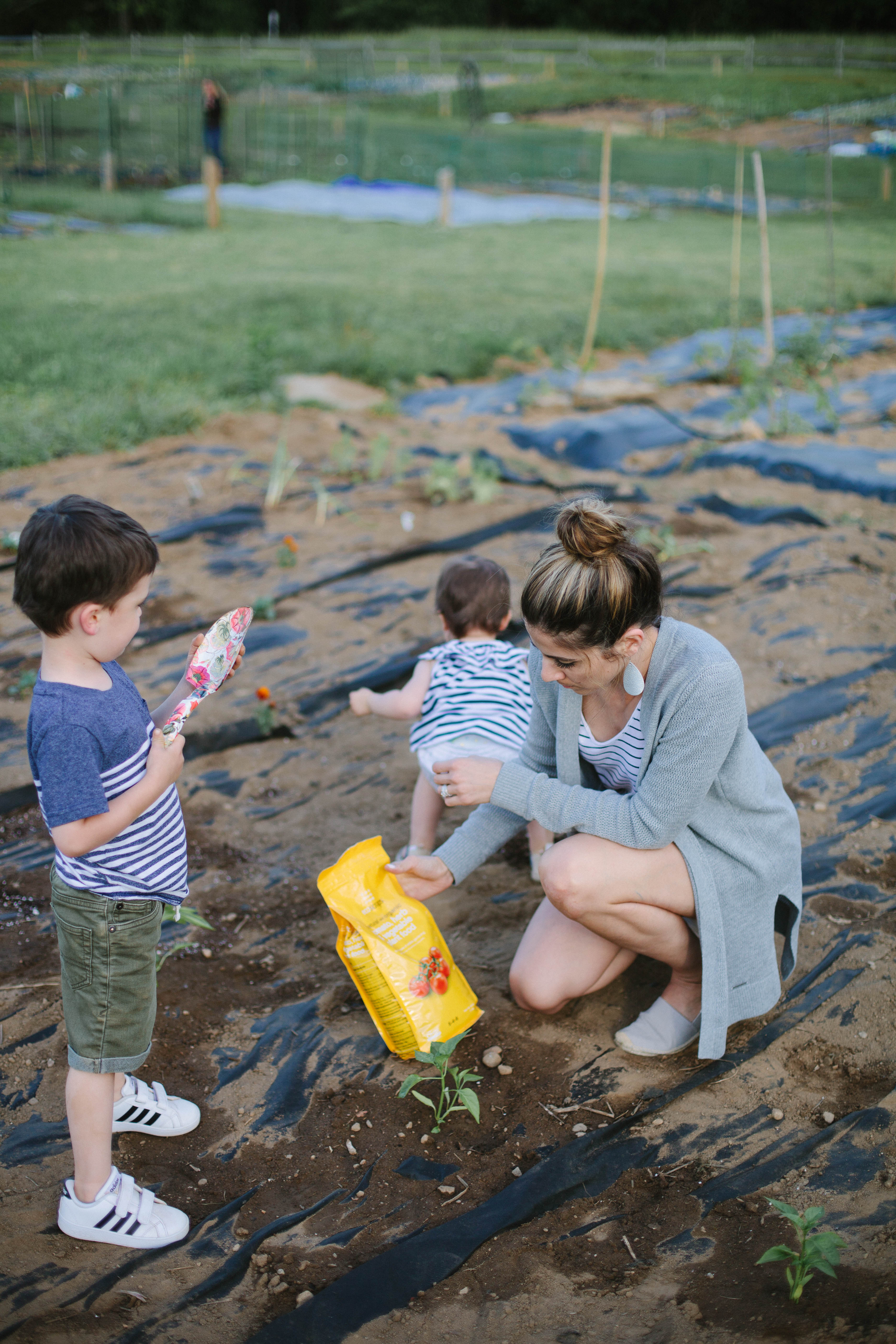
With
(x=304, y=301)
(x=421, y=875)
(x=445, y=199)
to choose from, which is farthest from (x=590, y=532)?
(x=445, y=199)

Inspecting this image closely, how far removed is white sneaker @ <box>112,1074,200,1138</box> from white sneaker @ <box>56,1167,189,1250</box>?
16 cm

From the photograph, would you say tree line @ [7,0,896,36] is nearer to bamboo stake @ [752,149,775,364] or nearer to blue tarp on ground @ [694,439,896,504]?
bamboo stake @ [752,149,775,364]

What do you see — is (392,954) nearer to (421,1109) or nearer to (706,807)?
(421,1109)

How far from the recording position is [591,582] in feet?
5.83

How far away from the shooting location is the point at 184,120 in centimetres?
1894

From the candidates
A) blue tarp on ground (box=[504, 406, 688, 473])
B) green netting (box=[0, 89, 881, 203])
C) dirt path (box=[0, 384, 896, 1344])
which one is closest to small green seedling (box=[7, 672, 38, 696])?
dirt path (box=[0, 384, 896, 1344])

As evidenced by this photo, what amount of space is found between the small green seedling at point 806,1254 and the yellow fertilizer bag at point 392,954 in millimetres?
769

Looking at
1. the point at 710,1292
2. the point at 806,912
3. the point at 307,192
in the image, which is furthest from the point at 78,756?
the point at 307,192

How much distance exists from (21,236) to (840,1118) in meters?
13.4

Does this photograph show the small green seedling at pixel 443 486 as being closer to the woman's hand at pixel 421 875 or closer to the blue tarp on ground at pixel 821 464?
the blue tarp on ground at pixel 821 464

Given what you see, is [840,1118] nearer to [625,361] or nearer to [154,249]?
[625,361]

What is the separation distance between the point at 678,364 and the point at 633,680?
250 inches

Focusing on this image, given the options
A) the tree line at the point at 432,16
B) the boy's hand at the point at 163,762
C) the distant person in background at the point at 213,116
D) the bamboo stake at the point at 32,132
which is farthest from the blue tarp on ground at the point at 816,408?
the tree line at the point at 432,16

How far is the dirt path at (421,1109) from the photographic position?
5.38 ft
